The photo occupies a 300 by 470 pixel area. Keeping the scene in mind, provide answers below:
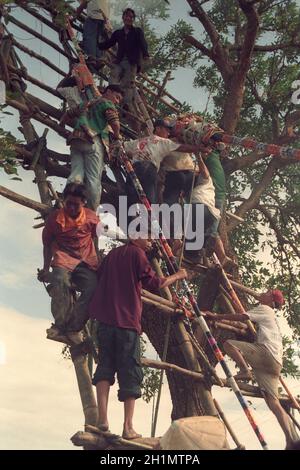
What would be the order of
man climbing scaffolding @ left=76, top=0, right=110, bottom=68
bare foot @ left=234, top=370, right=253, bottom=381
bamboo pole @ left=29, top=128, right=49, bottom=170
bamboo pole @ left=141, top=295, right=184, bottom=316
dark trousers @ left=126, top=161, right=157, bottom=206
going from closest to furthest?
bamboo pole @ left=141, top=295, right=184, bottom=316
bamboo pole @ left=29, top=128, right=49, bottom=170
dark trousers @ left=126, top=161, right=157, bottom=206
bare foot @ left=234, top=370, right=253, bottom=381
man climbing scaffolding @ left=76, top=0, right=110, bottom=68

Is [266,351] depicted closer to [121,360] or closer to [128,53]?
[121,360]

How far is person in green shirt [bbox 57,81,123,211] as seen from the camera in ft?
21.9

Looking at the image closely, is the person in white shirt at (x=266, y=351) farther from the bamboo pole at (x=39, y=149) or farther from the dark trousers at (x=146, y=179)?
the bamboo pole at (x=39, y=149)

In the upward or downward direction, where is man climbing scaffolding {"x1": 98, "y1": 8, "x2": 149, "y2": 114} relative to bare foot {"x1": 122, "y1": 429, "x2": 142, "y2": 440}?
upward

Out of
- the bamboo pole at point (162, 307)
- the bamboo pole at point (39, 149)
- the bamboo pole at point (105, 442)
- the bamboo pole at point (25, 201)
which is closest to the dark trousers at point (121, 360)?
the bamboo pole at point (105, 442)

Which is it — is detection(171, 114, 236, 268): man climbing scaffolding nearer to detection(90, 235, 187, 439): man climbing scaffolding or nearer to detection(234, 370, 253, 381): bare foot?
detection(234, 370, 253, 381): bare foot

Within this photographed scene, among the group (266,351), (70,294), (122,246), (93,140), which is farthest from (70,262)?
(266,351)

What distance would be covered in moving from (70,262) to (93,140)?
5.41 ft

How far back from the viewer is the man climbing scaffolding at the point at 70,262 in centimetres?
551

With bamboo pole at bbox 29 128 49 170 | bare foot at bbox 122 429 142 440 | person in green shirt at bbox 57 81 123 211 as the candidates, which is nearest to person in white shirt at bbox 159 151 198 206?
person in green shirt at bbox 57 81 123 211

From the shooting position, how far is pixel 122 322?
202 inches

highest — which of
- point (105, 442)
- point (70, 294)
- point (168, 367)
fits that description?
point (70, 294)

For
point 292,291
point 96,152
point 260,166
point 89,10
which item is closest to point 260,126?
point 260,166

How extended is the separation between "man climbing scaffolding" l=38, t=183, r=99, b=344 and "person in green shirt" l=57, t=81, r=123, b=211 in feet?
1.88
